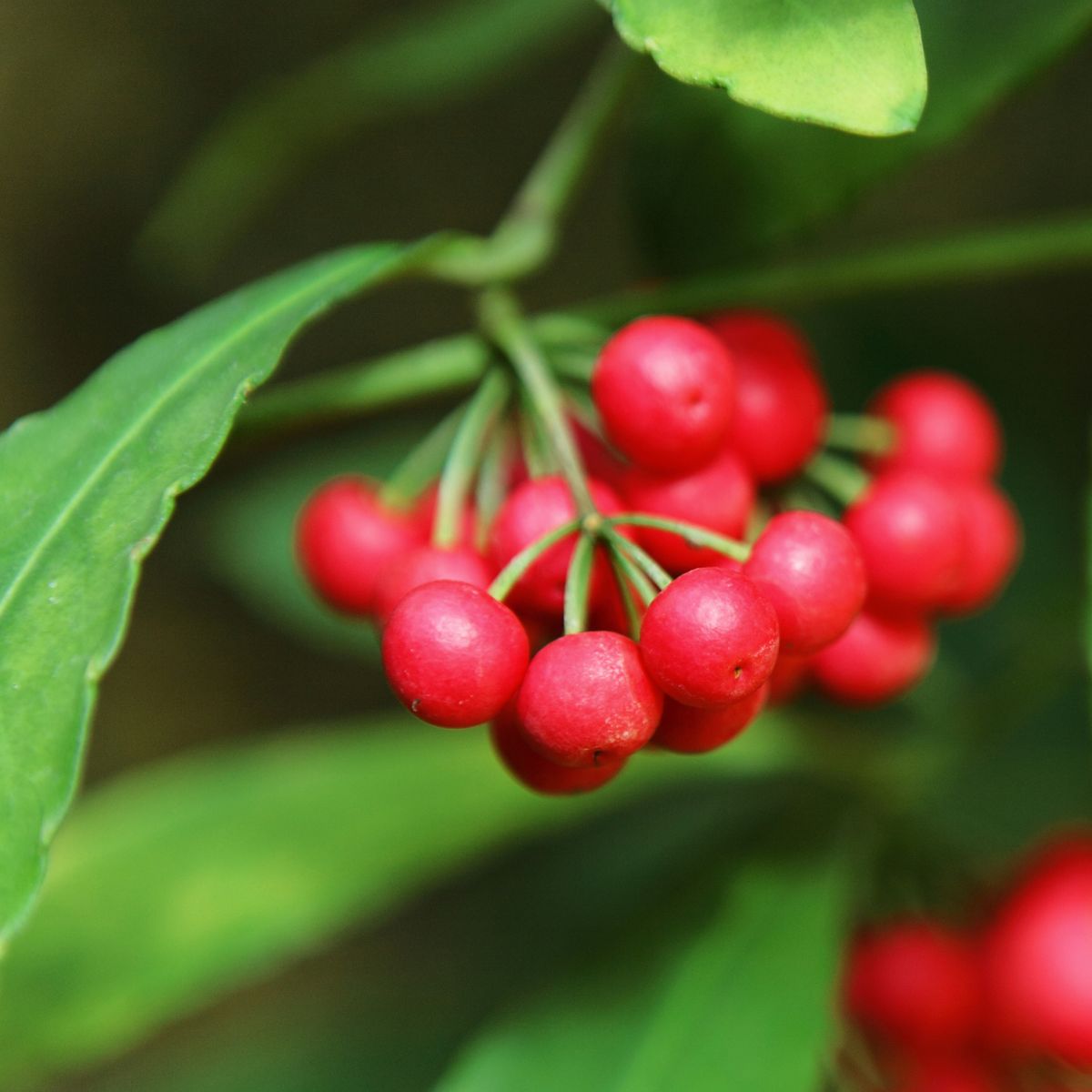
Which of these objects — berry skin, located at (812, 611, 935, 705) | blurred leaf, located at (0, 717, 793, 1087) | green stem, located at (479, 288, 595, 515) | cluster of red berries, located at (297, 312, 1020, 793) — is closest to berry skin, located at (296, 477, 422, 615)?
cluster of red berries, located at (297, 312, 1020, 793)

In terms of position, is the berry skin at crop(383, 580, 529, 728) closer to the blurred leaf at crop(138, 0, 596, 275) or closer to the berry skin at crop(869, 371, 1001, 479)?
the berry skin at crop(869, 371, 1001, 479)

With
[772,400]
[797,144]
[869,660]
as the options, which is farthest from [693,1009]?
[797,144]

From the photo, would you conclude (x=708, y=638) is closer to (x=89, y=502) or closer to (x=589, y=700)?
(x=589, y=700)

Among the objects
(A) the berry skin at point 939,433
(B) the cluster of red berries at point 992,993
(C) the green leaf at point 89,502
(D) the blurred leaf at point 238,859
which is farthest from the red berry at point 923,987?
(C) the green leaf at point 89,502

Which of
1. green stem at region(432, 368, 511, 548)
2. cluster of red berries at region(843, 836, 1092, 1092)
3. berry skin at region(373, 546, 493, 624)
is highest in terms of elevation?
green stem at region(432, 368, 511, 548)

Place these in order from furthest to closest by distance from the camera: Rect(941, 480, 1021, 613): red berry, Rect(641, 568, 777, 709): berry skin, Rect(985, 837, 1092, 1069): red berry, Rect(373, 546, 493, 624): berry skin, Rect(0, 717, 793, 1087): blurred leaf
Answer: Rect(0, 717, 793, 1087): blurred leaf < Rect(985, 837, 1092, 1069): red berry < Rect(941, 480, 1021, 613): red berry < Rect(373, 546, 493, 624): berry skin < Rect(641, 568, 777, 709): berry skin

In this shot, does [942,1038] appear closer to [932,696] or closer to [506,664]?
[932,696]

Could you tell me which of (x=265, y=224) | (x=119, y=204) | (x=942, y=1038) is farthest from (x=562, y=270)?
(x=942, y=1038)

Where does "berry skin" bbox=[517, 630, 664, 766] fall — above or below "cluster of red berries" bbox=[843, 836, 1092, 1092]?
above
